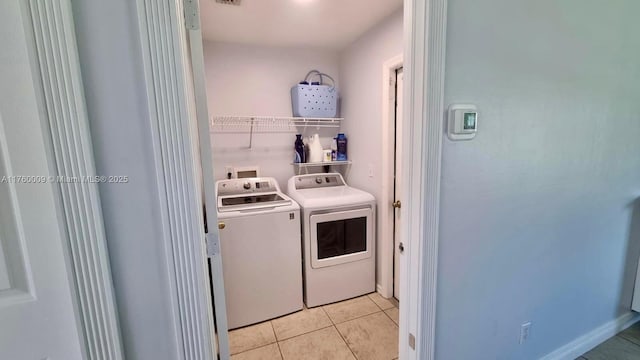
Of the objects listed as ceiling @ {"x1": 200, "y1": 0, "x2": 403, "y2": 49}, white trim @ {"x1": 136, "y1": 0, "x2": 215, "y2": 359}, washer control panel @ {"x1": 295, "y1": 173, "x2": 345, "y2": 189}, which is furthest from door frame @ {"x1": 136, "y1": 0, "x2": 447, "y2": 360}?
washer control panel @ {"x1": 295, "y1": 173, "x2": 345, "y2": 189}

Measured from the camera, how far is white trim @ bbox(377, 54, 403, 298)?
219 cm

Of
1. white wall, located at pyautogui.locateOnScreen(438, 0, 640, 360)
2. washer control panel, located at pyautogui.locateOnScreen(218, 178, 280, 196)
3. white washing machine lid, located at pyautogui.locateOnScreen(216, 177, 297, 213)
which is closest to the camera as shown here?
white wall, located at pyautogui.locateOnScreen(438, 0, 640, 360)

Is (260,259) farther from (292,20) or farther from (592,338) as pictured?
(592,338)

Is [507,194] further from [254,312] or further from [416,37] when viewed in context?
[254,312]

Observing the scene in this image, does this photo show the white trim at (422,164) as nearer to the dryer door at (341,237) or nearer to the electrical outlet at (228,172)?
the dryer door at (341,237)

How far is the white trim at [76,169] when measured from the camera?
60 cm

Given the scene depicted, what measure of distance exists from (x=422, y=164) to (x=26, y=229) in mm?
1186

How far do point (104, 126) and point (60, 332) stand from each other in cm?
53

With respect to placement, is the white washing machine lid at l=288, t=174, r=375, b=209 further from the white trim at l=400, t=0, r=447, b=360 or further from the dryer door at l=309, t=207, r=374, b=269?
the white trim at l=400, t=0, r=447, b=360

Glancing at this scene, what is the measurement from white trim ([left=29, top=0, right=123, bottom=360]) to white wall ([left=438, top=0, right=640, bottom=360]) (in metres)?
1.17

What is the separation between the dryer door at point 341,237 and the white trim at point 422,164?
41.2 inches

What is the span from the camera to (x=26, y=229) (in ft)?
2.04

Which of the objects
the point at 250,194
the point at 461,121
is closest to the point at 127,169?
the point at 461,121

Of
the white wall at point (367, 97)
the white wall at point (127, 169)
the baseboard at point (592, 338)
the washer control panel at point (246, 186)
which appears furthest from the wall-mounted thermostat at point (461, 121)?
the washer control panel at point (246, 186)
